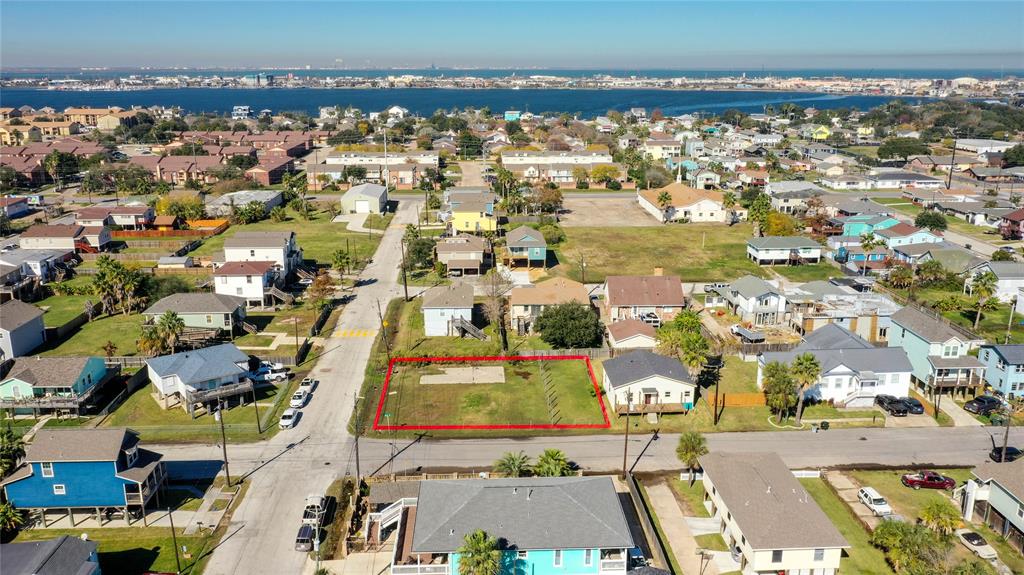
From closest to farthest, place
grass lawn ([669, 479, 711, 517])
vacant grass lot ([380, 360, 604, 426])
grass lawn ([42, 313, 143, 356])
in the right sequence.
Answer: grass lawn ([669, 479, 711, 517])
vacant grass lot ([380, 360, 604, 426])
grass lawn ([42, 313, 143, 356])

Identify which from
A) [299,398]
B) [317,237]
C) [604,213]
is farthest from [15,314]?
[604,213]

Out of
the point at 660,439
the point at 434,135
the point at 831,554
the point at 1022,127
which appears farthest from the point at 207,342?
the point at 1022,127

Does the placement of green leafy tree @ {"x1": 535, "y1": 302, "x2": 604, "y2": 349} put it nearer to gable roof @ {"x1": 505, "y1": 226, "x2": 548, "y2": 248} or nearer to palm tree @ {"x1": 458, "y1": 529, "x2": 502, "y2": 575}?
gable roof @ {"x1": 505, "y1": 226, "x2": 548, "y2": 248}

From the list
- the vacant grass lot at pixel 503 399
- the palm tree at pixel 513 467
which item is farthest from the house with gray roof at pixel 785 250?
the palm tree at pixel 513 467

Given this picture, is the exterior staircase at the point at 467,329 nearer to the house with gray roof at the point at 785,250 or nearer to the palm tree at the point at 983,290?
the house with gray roof at the point at 785,250

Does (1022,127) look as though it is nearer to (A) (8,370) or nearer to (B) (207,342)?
(B) (207,342)

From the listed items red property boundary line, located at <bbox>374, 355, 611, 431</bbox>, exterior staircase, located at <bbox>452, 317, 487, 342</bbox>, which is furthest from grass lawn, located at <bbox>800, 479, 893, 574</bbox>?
exterior staircase, located at <bbox>452, 317, 487, 342</bbox>
